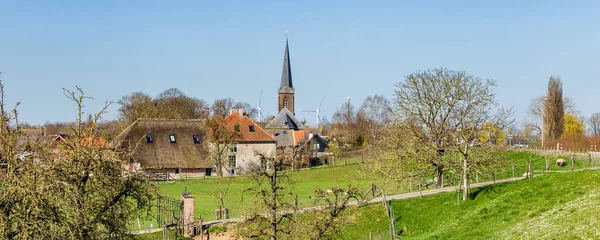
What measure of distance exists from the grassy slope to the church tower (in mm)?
97430

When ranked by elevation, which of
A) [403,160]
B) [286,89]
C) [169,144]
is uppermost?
[286,89]

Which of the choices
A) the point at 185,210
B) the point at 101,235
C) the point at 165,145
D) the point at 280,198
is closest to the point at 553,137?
the point at 165,145

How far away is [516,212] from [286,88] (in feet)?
346

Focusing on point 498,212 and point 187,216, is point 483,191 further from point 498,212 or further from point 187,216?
point 187,216

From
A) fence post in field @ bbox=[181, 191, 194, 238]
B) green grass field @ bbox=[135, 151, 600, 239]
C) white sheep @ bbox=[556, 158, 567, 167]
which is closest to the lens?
green grass field @ bbox=[135, 151, 600, 239]

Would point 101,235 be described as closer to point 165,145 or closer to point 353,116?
point 165,145

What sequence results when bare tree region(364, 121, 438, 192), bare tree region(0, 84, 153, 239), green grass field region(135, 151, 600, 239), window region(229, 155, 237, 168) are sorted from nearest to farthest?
bare tree region(0, 84, 153, 239) → green grass field region(135, 151, 600, 239) → bare tree region(364, 121, 438, 192) → window region(229, 155, 237, 168)

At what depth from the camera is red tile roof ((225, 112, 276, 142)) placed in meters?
73.8

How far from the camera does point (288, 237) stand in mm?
17125

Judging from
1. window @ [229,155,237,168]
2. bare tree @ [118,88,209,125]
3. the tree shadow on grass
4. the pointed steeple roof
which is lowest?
the tree shadow on grass

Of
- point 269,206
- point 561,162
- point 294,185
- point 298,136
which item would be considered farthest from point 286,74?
point 269,206

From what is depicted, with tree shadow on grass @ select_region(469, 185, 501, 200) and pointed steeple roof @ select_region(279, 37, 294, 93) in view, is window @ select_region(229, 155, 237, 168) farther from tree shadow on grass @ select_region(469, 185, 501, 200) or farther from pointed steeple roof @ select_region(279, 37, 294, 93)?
pointed steeple roof @ select_region(279, 37, 294, 93)

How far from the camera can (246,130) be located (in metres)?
74.8

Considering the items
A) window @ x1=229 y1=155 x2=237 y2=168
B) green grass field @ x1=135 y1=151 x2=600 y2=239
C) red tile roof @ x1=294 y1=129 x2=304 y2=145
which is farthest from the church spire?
green grass field @ x1=135 y1=151 x2=600 y2=239
